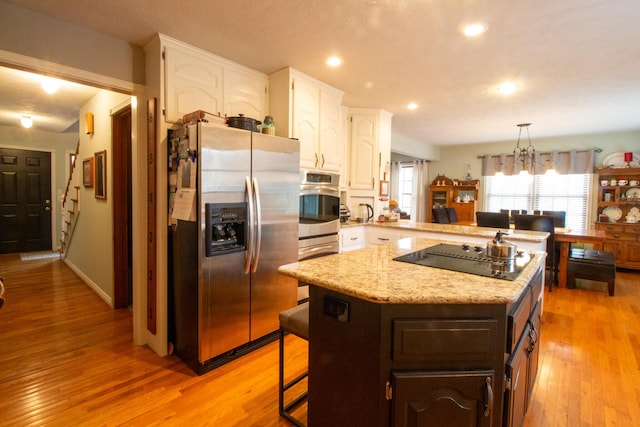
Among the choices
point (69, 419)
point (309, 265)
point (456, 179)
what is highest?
point (456, 179)

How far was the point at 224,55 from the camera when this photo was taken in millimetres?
2545

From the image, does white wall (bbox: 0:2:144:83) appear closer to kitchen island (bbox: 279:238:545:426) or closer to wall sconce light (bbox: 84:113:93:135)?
wall sconce light (bbox: 84:113:93:135)

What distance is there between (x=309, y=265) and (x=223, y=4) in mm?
1627

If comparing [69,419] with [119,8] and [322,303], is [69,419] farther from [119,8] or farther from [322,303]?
[119,8]

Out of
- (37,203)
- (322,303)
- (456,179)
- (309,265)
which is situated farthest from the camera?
(456,179)

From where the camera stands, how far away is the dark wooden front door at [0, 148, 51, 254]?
5.57 m

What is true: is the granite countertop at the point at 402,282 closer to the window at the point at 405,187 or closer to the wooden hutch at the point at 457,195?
the wooden hutch at the point at 457,195

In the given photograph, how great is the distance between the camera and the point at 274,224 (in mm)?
2494

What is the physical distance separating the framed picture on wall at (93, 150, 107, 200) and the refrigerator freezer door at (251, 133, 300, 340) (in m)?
2.08

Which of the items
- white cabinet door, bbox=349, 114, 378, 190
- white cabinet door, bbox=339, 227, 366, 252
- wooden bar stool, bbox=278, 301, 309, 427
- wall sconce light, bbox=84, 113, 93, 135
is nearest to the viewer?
wooden bar stool, bbox=278, 301, 309, 427

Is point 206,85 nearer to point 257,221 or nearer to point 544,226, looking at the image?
point 257,221

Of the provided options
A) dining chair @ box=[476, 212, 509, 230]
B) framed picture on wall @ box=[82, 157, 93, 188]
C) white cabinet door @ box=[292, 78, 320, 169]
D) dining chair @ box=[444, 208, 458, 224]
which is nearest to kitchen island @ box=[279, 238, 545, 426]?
white cabinet door @ box=[292, 78, 320, 169]

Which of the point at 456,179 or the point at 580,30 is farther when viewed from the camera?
the point at 456,179

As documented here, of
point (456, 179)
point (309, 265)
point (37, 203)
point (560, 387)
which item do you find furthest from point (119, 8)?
point (456, 179)
